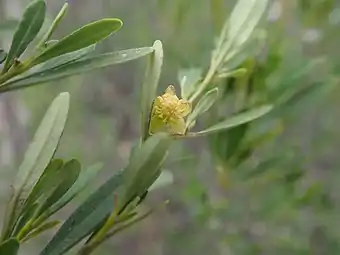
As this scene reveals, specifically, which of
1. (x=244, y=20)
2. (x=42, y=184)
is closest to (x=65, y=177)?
(x=42, y=184)

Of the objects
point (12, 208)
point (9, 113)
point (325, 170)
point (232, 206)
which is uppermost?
point (12, 208)

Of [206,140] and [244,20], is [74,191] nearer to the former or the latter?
[244,20]

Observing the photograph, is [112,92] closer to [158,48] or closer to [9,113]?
[9,113]

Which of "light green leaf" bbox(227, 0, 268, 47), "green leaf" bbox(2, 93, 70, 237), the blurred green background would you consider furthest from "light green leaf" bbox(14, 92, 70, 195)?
the blurred green background

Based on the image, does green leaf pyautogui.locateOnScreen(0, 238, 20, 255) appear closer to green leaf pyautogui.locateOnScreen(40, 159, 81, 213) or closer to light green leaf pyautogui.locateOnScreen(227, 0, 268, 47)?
green leaf pyautogui.locateOnScreen(40, 159, 81, 213)

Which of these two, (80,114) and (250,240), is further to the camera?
(80,114)

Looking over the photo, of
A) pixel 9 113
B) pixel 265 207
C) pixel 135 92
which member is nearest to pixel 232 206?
pixel 265 207
